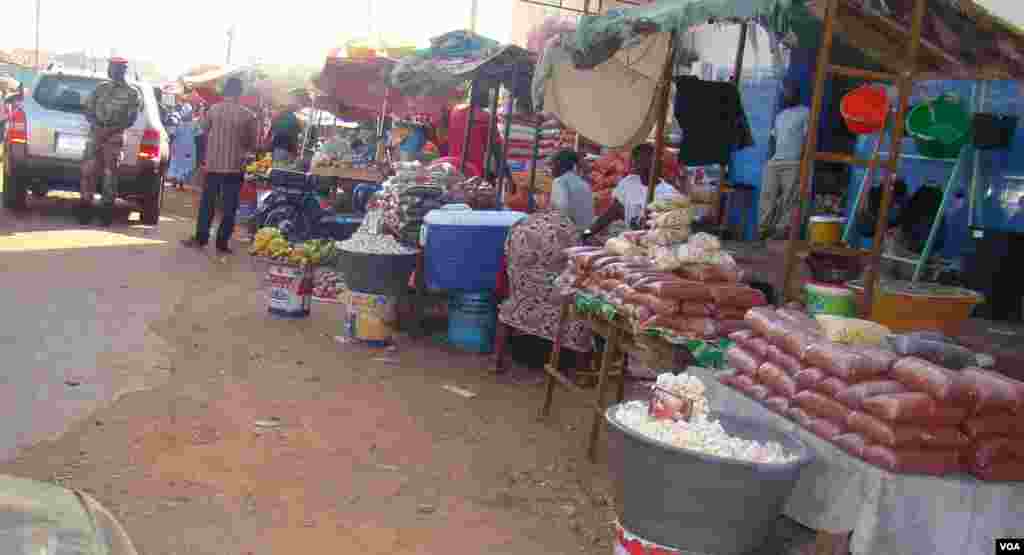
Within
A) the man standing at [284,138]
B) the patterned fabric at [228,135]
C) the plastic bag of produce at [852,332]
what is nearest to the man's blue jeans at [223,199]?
the patterned fabric at [228,135]

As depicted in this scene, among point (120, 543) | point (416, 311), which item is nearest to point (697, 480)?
point (120, 543)

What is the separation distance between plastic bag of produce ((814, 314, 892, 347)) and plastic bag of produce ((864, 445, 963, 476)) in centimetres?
70

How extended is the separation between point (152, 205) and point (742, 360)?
13.4m

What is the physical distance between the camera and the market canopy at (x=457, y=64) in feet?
38.9

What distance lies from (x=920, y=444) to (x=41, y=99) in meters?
14.6

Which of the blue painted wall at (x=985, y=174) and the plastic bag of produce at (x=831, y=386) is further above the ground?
the blue painted wall at (x=985, y=174)

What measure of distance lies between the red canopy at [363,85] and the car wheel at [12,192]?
16.2ft

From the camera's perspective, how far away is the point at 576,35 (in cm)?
873

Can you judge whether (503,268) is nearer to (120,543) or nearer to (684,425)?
(684,425)

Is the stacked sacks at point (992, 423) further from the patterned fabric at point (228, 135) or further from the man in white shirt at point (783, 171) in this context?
the patterned fabric at point (228, 135)

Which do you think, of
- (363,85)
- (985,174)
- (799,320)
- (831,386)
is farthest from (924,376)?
(363,85)

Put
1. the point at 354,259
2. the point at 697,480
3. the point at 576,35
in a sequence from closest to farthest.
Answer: the point at 697,480 < the point at 576,35 < the point at 354,259

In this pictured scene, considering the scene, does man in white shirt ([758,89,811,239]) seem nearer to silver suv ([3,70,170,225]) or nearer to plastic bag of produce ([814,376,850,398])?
plastic bag of produce ([814,376,850,398])

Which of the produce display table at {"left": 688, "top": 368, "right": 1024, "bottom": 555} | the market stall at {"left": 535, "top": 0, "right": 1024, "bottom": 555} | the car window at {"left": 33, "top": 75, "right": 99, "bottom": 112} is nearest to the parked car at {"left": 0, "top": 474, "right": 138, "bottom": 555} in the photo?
the market stall at {"left": 535, "top": 0, "right": 1024, "bottom": 555}
